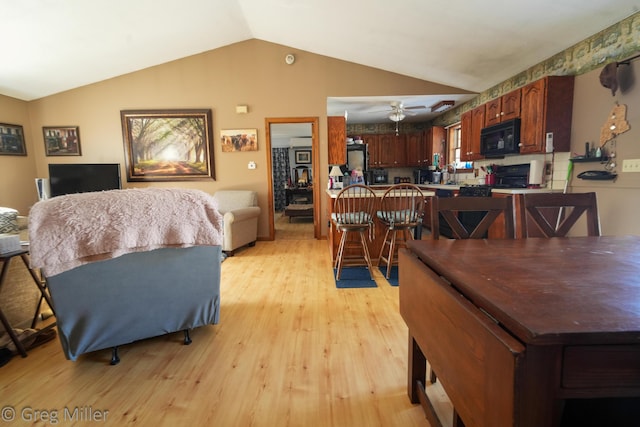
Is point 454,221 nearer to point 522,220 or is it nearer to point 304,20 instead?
point 522,220

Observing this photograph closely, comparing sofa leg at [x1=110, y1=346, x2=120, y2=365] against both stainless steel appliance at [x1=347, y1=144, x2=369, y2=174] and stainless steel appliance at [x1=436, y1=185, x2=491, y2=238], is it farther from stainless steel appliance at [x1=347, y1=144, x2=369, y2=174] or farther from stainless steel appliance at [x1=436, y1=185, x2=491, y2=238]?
stainless steel appliance at [x1=347, y1=144, x2=369, y2=174]

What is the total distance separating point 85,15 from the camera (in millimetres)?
3072

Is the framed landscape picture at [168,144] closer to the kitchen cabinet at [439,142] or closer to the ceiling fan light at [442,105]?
the ceiling fan light at [442,105]

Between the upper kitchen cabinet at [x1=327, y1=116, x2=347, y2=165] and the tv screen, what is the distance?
11.5 feet

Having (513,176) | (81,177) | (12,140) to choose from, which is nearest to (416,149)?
(513,176)

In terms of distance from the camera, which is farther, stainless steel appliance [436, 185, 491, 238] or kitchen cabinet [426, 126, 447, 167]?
kitchen cabinet [426, 126, 447, 167]

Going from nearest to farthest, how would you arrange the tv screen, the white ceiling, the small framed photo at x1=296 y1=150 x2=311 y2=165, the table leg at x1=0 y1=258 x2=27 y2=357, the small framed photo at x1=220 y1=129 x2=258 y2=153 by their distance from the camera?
the table leg at x1=0 y1=258 x2=27 y2=357, the white ceiling, the tv screen, the small framed photo at x1=220 y1=129 x2=258 y2=153, the small framed photo at x1=296 y1=150 x2=311 y2=165

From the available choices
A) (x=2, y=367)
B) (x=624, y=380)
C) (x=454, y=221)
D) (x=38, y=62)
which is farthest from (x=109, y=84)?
(x=624, y=380)

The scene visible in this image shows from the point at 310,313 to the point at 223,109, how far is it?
12.5 feet

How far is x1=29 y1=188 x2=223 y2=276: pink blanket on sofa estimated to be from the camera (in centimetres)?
137

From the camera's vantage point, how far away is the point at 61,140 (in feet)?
15.5

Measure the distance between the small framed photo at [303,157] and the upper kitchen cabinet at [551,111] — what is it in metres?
6.13

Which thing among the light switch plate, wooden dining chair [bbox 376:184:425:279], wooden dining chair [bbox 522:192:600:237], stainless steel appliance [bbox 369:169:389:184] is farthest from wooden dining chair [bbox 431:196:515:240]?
stainless steel appliance [bbox 369:169:389:184]

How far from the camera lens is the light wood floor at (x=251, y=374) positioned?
1.33 metres
